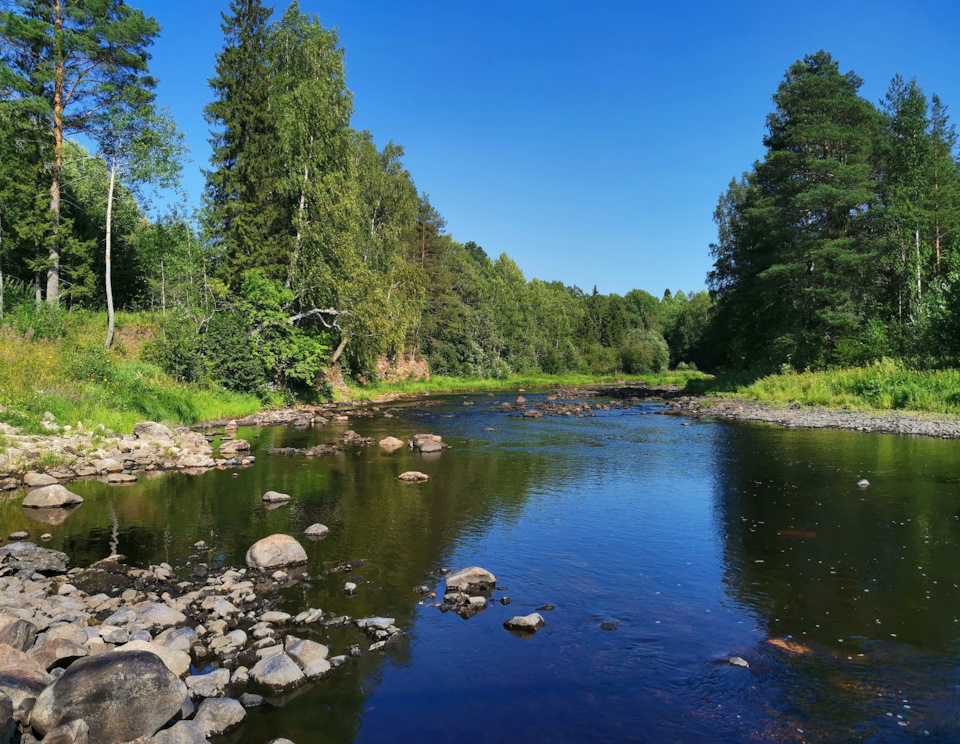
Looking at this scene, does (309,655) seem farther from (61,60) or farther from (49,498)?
(61,60)

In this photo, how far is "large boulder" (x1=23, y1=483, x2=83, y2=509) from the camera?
15062 millimetres

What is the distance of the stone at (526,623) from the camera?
29.3 ft

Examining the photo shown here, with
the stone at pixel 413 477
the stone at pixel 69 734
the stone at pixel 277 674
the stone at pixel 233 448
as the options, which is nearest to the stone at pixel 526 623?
the stone at pixel 277 674

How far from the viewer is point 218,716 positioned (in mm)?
6574

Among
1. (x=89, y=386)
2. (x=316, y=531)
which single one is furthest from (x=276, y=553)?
(x=89, y=386)

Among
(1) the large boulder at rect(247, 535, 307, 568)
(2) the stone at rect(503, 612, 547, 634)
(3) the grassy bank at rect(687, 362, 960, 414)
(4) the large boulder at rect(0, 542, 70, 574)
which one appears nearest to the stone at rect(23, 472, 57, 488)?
(4) the large boulder at rect(0, 542, 70, 574)

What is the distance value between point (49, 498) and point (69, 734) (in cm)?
1179

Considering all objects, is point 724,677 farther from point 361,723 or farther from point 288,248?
point 288,248

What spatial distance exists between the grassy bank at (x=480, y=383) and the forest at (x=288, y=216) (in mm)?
2615

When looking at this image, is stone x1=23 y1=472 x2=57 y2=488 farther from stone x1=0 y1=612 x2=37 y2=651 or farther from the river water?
stone x1=0 y1=612 x2=37 y2=651

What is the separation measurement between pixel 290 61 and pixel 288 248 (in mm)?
13459

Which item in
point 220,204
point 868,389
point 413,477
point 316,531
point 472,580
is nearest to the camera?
point 472,580

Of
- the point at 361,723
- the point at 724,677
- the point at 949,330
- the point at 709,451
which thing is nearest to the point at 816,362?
the point at 949,330

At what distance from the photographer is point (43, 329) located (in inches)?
1097
